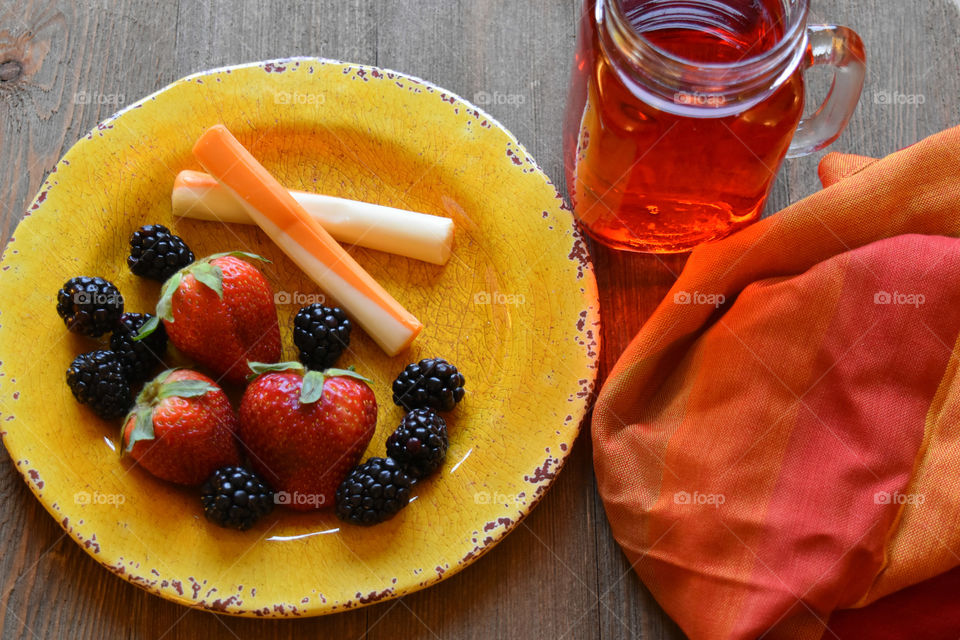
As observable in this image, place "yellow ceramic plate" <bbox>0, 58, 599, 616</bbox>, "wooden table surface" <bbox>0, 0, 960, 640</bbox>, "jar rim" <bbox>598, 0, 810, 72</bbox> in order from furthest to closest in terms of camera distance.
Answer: "wooden table surface" <bbox>0, 0, 960, 640</bbox>
"yellow ceramic plate" <bbox>0, 58, 599, 616</bbox>
"jar rim" <bbox>598, 0, 810, 72</bbox>

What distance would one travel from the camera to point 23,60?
1463 mm

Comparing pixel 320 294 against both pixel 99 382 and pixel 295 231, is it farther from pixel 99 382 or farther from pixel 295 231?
pixel 99 382

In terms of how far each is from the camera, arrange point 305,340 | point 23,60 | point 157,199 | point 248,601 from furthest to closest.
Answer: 1. point 23,60
2. point 157,199
3. point 305,340
4. point 248,601

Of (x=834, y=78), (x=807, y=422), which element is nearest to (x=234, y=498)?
(x=807, y=422)

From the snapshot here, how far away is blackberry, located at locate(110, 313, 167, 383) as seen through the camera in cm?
119

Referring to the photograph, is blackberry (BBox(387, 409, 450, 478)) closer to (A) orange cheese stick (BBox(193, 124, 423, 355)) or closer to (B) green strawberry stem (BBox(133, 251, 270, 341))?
(A) orange cheese stick (BBox(193, 124, 423, 355))

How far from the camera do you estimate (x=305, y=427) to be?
3.68 ft

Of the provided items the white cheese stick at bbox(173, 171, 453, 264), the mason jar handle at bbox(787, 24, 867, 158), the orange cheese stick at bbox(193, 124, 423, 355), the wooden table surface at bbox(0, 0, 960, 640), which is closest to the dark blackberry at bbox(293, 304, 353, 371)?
the orange cheese stick at bbox(193, 124, 423, 355)

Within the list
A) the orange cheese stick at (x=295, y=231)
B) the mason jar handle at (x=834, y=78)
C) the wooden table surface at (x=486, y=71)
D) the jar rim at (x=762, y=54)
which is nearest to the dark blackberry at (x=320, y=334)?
the orange cheese stick at (x=295, y=231)

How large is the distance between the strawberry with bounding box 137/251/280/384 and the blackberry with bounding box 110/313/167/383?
0.09ft

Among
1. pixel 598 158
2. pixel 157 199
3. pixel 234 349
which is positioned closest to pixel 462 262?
pixel 598 158

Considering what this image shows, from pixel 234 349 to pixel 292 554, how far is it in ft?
0.94

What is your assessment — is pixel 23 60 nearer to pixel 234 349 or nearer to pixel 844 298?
pixel 234 349

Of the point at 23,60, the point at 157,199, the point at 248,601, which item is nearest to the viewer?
the point at 248,601
